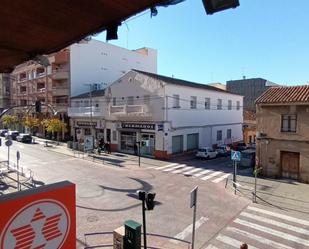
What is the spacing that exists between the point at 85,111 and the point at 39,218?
34105mm

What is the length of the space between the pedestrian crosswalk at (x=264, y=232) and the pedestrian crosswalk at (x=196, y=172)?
709 cm

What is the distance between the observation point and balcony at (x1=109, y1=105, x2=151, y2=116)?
29.6 m

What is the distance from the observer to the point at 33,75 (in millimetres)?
→ 52688

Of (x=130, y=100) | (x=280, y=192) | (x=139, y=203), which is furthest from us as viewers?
(x=130, y=100)

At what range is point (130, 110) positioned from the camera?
30.6m

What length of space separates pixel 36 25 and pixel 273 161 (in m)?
19.9

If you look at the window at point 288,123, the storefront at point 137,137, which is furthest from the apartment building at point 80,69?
the window at point 288,123

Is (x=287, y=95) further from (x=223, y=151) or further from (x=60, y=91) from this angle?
(x=60, y=91)

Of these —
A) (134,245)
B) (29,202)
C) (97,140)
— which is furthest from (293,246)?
(97,140)

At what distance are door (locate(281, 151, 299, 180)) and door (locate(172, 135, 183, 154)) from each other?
11.9 meters

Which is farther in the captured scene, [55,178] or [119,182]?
[55,178]

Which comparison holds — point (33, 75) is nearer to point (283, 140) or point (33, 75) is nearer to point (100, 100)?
point (100, 100)

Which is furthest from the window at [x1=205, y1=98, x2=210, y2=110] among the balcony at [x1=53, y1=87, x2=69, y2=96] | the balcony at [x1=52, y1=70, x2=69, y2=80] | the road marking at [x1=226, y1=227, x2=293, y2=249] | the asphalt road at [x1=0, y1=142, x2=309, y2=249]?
the road marking at [x1=226, y1=227, x2=293, y2=249]

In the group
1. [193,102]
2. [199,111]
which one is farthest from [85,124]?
[199,111]
